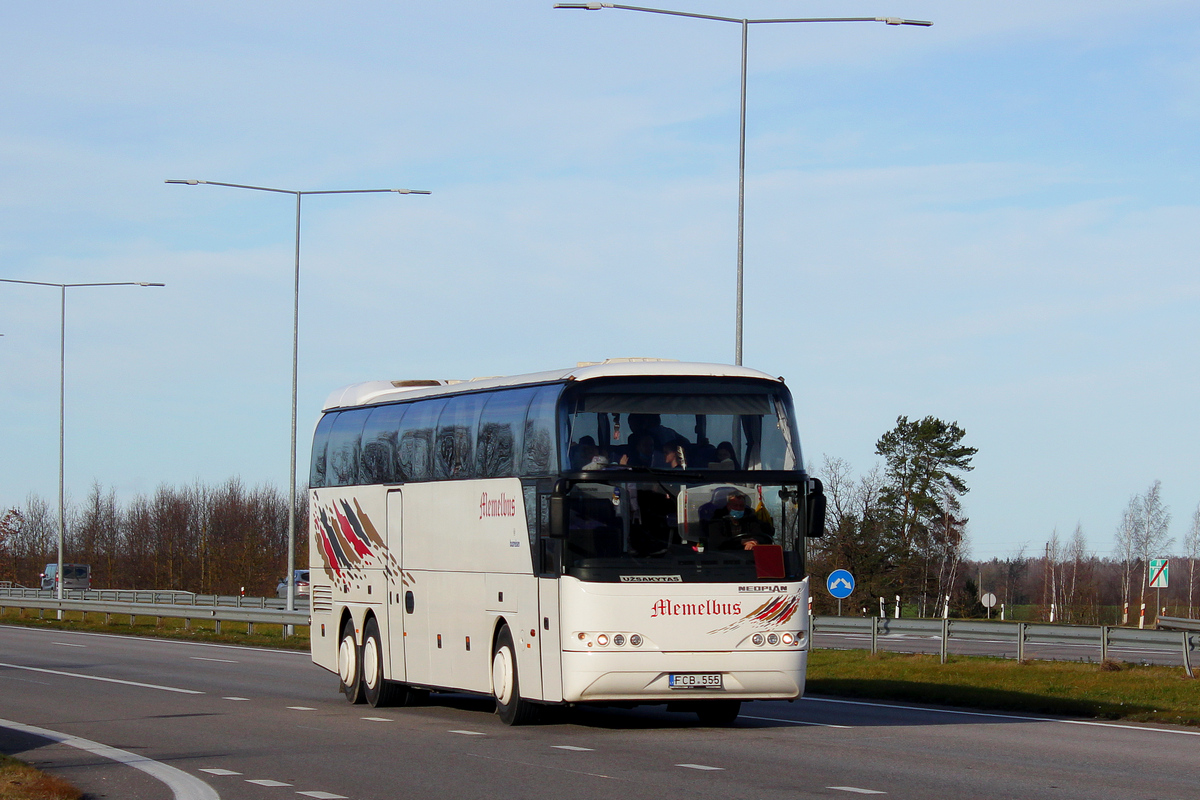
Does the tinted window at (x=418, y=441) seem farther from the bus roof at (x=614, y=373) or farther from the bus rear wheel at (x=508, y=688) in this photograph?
the bus rear wheel at (x=508, y=688)

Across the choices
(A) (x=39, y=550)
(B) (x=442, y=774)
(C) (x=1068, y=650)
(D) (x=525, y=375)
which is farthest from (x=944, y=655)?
(A) (x=39, y=550)

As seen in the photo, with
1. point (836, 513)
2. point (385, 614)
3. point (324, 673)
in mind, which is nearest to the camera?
point (385, 614)

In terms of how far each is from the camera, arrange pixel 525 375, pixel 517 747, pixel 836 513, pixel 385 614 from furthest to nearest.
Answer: pixel 836 513 → pixel 385 614 → pixel 525 375 → pixel 517 747

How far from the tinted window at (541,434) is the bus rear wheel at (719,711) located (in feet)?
9.91

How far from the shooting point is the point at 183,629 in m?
49.8

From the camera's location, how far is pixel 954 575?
336 ft

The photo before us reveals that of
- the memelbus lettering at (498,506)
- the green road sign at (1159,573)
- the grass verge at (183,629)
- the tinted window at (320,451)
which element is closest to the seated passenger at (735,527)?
the memelbus lettering at (498,506)

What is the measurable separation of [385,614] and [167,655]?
47.8 feet

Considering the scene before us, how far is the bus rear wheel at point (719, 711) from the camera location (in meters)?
17.1

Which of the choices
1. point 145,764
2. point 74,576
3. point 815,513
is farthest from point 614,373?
point 74,576

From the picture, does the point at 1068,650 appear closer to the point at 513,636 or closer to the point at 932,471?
the point at 513,636

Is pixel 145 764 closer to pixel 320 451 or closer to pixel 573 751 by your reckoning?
pixel 573 751

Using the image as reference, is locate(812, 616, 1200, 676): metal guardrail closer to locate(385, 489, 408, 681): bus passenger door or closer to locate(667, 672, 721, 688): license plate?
locate(385, 489, 408, 681): bus passenger door

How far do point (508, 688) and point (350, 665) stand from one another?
4773 millimetres
